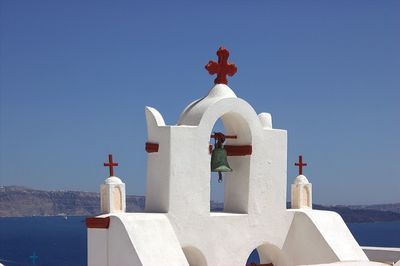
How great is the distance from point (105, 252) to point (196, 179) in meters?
2.43

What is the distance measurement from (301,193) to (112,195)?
5.15 meters

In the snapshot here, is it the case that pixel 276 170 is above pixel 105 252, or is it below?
above

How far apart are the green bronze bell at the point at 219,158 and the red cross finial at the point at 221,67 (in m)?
1.32

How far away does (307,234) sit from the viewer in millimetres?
17672

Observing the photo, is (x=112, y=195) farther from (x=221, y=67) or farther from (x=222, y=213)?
(x=221, y=67)

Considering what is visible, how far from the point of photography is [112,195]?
1546cm

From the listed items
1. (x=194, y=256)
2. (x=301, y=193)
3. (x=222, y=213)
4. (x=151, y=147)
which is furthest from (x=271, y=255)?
(x=151, y=147)

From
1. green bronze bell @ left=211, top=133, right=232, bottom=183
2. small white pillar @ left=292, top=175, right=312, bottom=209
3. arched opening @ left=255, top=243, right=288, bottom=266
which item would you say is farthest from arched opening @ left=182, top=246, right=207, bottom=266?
small white pillar @ left=292, top=175, right=312, bottom=209

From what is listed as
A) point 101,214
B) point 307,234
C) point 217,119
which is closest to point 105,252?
point 101,214

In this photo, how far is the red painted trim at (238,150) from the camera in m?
16.9

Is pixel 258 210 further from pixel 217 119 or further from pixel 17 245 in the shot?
pixel 17 245

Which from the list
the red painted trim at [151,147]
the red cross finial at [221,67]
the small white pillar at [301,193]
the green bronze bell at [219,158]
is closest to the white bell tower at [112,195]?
the red painted trim at [151,147]

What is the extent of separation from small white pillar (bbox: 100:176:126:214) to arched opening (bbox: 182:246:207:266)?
1.67 m

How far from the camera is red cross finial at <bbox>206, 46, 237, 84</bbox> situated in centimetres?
1683
